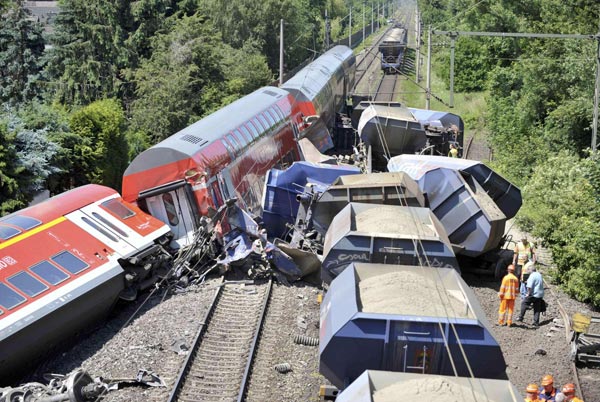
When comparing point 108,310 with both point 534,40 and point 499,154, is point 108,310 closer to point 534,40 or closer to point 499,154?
point 499,154

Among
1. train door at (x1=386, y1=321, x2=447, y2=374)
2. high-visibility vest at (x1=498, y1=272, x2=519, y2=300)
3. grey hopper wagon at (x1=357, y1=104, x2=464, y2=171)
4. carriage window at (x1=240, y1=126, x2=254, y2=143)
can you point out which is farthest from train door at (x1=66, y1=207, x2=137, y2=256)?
grey hopper wagon at (x1=357, y1=104, x2=464, y2=171)

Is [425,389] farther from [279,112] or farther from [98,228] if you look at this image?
[279,112]

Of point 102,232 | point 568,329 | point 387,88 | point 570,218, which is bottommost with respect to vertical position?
point 387,88

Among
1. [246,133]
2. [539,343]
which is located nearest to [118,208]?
[246,133]

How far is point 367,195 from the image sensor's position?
16453mm

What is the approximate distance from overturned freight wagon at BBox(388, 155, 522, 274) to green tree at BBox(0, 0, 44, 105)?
28.0 m

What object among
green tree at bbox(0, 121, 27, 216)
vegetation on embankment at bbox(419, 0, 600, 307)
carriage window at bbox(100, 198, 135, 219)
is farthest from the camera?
green tree at bbox(0, 121, 27, 216)

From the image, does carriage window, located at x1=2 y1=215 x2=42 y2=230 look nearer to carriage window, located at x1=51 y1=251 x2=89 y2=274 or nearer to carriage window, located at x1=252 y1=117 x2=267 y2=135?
carriage window, located at x1=51 y1=251 x2=89 y2=274

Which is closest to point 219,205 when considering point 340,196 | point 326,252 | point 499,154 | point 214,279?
point 214,279

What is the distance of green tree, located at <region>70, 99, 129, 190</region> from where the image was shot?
24.3 metres

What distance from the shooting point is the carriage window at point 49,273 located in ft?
42.8

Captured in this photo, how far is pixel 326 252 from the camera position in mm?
13227

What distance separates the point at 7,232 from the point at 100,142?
11.6 meters

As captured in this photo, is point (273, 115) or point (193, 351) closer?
point (193, 351)
